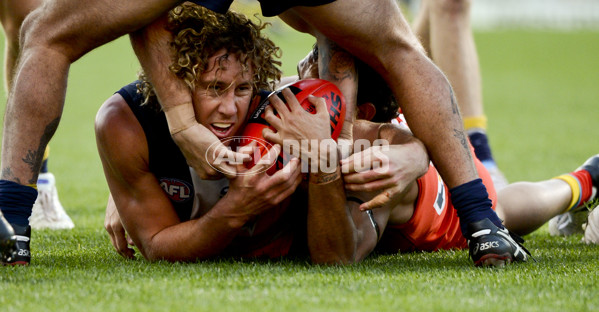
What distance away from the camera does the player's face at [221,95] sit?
312 cm

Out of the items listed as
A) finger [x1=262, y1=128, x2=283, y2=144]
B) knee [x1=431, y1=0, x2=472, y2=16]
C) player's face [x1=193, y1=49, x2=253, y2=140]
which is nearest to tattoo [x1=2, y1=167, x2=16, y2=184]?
player's face [x1=193, y1=49, x2=253, y2=140]

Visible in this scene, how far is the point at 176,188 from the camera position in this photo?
3389 mm

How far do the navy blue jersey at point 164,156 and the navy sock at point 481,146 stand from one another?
2165 millimetres

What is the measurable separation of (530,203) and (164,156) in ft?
6.39

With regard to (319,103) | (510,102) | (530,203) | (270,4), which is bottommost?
(510,102)

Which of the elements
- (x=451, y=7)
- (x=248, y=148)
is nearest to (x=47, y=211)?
(x=248, y=148)

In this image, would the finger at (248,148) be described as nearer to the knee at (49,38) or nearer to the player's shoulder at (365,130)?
the player's shoulder at (365,130)

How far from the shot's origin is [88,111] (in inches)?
480

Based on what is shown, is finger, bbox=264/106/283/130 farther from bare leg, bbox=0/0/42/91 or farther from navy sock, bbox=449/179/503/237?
bare leg, bbox=0/0/42/91

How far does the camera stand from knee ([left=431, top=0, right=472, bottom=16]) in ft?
17.5

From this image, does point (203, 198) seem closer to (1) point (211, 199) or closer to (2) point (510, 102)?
(1) point (211, 199)

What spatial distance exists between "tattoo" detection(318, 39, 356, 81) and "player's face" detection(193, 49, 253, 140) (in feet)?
1.23

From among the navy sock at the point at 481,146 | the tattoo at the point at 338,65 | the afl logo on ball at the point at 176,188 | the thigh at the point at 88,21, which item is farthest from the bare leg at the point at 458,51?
the thigh at the point at 88,21

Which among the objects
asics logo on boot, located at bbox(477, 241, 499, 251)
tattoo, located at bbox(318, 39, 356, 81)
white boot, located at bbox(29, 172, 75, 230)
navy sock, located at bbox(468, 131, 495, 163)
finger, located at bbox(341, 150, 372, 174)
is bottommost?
white boot, located at bbox(29, 172, 75, 230)
